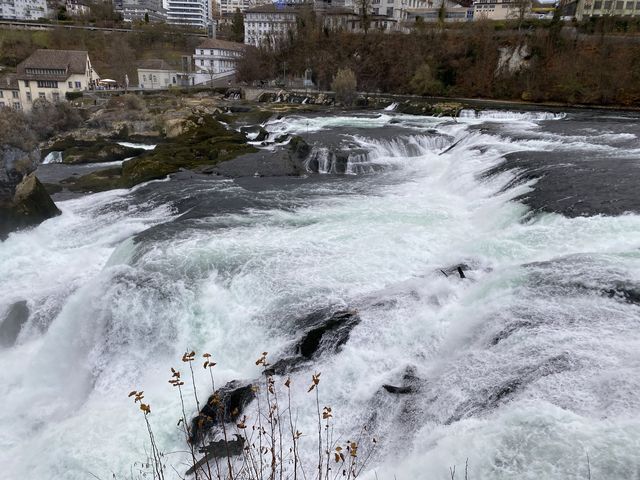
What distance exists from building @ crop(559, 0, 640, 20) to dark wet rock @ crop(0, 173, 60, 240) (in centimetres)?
5455

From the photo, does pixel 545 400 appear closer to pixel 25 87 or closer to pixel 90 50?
pixel 25 87

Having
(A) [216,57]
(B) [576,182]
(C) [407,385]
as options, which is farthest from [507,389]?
(A) [216,57]

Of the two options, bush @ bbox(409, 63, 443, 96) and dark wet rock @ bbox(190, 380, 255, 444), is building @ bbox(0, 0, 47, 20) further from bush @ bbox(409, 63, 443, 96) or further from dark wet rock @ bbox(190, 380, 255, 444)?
dark wet rock @ bbox(190, 380, 255, 444)

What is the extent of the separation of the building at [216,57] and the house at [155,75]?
289 inches

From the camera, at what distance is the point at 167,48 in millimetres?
78250

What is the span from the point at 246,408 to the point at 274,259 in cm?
452

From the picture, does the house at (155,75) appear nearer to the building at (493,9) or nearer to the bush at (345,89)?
the bush at (345,89)

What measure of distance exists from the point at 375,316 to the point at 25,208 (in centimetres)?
1240

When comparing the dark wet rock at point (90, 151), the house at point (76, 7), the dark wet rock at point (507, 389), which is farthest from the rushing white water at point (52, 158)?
the house at point (76, 7)

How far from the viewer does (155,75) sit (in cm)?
6097

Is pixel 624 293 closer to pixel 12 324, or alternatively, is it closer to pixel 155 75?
pixel 12 324

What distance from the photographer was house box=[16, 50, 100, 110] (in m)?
46.4

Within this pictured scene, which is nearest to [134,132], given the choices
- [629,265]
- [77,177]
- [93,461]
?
[77,177]

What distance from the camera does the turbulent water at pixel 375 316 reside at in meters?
6.14
